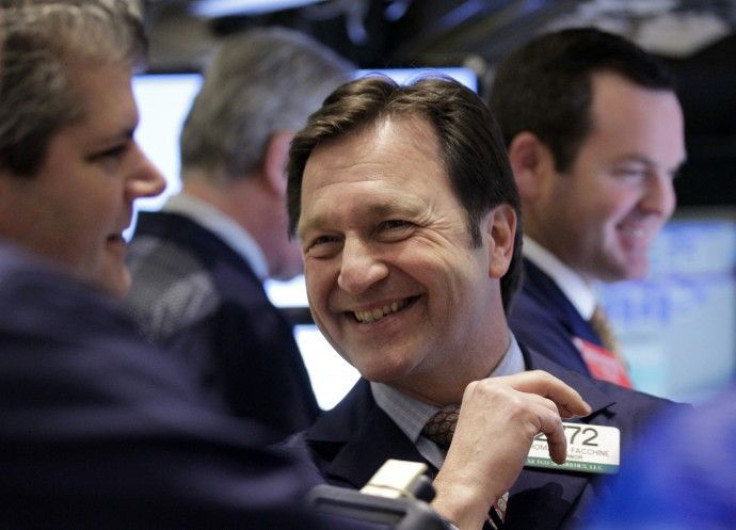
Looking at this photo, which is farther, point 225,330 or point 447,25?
point 447,25

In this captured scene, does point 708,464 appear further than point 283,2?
No

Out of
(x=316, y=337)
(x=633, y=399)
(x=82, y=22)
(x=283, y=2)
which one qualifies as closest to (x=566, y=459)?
(x=633, y=399)

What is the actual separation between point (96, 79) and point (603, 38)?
125cm

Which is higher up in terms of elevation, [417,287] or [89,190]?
[89,190]

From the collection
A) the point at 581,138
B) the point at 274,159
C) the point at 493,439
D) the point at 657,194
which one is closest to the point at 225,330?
the point at 274,159

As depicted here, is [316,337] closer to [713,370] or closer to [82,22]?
[82,22]

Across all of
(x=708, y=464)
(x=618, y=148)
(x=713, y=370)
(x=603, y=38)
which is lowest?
(x=713, y=370)

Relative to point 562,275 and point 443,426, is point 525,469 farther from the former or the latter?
point 562,275

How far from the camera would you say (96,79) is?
1.77 meters

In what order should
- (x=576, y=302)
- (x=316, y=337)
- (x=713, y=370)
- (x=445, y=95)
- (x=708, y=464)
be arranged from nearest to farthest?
(x=708, y=464) < (x=445, y=95) < (x=576, y=302) < (x=316, y=337) < (x=713, y=370)

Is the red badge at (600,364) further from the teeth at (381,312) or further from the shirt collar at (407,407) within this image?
the teeth at (381,312)

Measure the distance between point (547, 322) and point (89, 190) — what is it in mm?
962

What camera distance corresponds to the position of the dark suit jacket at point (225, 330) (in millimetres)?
2713

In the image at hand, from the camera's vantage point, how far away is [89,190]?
70.3 inches
